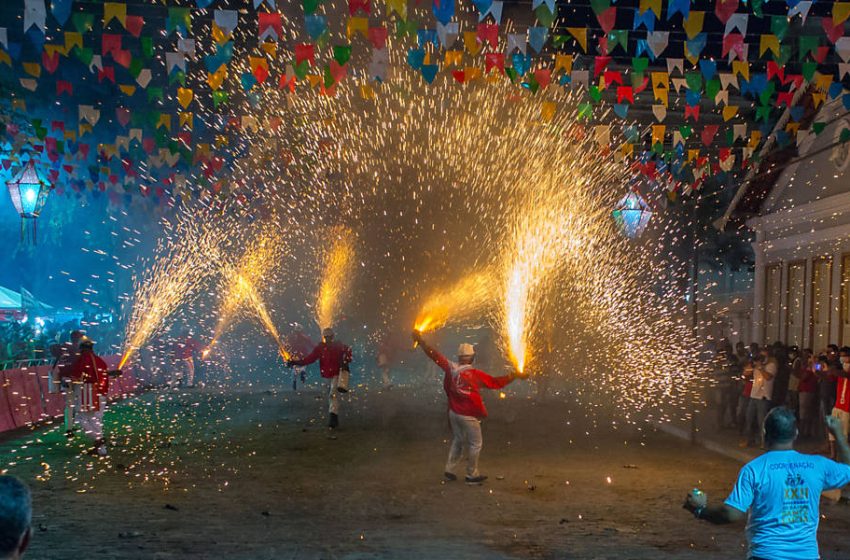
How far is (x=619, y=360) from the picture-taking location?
29.8 meters

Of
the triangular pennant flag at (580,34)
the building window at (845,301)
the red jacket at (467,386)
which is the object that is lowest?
the red jacket at (467,386)

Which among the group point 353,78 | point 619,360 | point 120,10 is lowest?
point 619,360

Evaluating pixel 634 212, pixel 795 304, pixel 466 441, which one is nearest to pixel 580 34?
pixel 466 441

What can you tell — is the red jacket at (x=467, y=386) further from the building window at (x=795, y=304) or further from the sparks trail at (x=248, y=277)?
the sparks trail at (x=248, y=277)

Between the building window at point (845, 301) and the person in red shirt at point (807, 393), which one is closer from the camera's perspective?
the person in red shirt at point (807, 393)

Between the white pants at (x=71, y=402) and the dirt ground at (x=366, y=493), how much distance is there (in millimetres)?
558

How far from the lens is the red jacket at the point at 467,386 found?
445 inches

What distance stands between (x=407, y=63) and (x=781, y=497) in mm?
15054

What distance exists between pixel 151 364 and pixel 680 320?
1827 cm

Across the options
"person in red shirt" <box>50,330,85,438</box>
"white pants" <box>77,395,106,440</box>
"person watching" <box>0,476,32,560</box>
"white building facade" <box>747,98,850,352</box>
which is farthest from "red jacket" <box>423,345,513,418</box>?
"white building facade" <box>747,98,850,352</box>

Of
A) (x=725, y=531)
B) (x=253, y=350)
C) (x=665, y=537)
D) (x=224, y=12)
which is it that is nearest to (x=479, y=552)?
(x=665, y=537)

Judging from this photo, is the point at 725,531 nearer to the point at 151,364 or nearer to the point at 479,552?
the point at 479,552

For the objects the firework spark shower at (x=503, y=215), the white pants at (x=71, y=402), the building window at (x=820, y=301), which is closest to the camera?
the white pants at (x=71, y=402)

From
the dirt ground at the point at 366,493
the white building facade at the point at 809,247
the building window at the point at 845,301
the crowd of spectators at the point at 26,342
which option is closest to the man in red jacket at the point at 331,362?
the dirt ground at the point at 366,493
